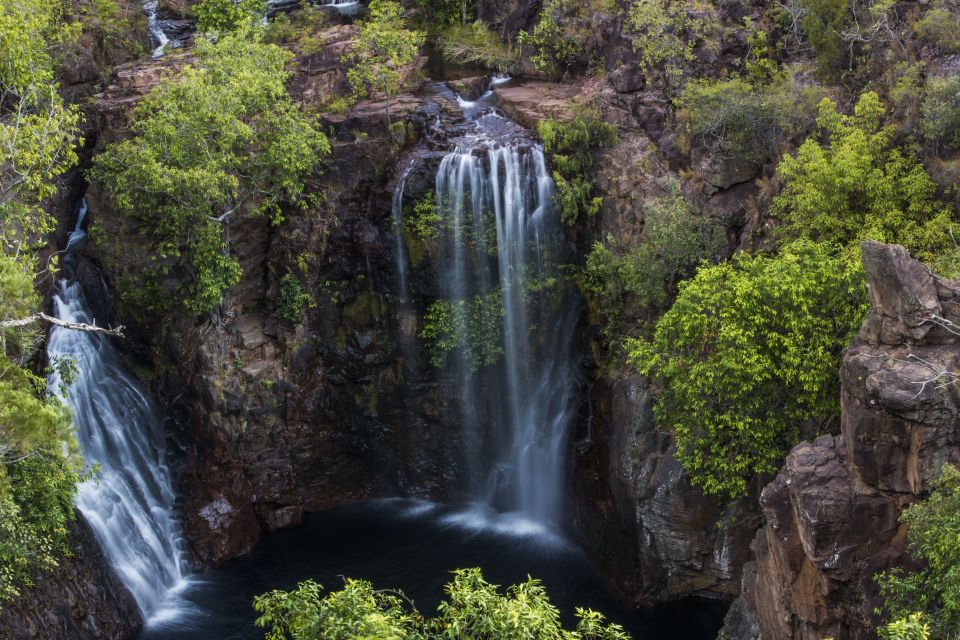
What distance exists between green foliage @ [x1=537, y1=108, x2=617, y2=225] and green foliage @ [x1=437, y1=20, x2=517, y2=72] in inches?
278

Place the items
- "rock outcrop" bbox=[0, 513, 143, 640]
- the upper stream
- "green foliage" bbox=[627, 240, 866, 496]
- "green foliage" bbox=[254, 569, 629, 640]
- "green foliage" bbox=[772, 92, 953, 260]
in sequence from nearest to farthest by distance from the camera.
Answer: "green foliage" bbox=[254, 569, 629, 640] < "green foliage" bbox=[627, 240, 866, 496] < "rock outcrop" bbox=[0, 513, 143, 640] < "green foliage" bbox=[772, 92, 953, 260] < the upper stream

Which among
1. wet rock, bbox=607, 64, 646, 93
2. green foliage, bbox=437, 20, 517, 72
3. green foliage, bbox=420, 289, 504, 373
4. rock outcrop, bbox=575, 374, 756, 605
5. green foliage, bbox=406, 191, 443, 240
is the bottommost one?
rock outcrop, bbox=575, 374, 756, 605

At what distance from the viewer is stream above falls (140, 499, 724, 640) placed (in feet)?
A: 87.2

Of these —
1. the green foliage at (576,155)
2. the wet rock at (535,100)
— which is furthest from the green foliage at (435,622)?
the wet rock at (535,100)

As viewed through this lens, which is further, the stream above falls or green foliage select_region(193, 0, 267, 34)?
green foliage select_region(193, 0, 267, 34)

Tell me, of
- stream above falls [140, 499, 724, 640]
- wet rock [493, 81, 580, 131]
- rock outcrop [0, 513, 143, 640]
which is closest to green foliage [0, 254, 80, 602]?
rock outcrop [0, 513, 143, 640]

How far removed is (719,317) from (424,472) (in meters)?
14.8

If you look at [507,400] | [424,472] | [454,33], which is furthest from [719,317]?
[454,33]

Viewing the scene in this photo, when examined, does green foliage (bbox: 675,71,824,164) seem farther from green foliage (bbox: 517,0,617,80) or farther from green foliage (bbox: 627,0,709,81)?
green foliage (bbox: 517,0,617,80)

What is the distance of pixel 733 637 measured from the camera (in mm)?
22062

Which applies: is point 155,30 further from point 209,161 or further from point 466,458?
point 466,458

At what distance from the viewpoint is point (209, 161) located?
90.6ft

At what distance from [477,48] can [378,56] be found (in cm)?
586

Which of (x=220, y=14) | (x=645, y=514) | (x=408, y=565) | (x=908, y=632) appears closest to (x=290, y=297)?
(x=408, y=565)
